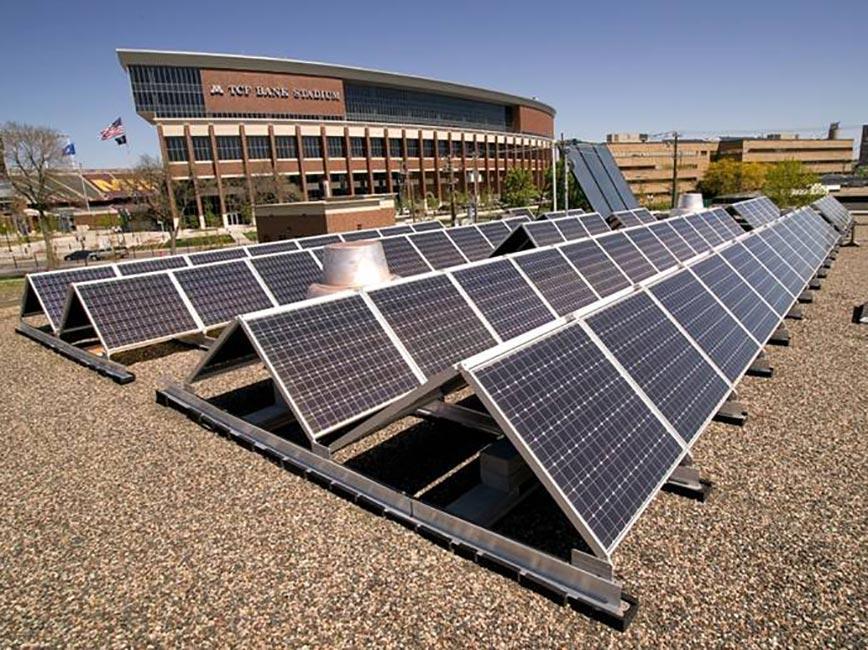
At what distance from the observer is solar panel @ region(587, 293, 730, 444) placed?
6738 millimetres

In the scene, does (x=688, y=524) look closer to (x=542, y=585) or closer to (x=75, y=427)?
(x=542, y=585)

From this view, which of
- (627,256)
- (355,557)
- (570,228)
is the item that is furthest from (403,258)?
(355,557)

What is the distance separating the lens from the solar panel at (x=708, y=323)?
28.5ft

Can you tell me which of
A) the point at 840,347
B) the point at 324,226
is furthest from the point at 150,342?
the point at 324,226

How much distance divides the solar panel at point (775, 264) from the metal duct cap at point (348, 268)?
37.8 feet

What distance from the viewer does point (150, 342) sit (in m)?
14.0

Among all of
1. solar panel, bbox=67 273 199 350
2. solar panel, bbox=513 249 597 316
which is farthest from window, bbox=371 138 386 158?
solar panel, bbox=513 249 597 316

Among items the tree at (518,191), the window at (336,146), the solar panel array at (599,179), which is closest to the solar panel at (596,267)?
the solar panel array at (599,179)

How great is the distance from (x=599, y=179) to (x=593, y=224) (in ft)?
60.4

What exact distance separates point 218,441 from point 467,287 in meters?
5.71

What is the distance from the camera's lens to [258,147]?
85625mm

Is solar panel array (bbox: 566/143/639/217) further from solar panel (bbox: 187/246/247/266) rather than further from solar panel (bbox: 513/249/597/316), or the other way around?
solar panel (bbox: 187/246/247/266)

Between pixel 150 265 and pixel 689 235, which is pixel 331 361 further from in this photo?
pixel 689 235

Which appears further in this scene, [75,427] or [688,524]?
[75,427]
